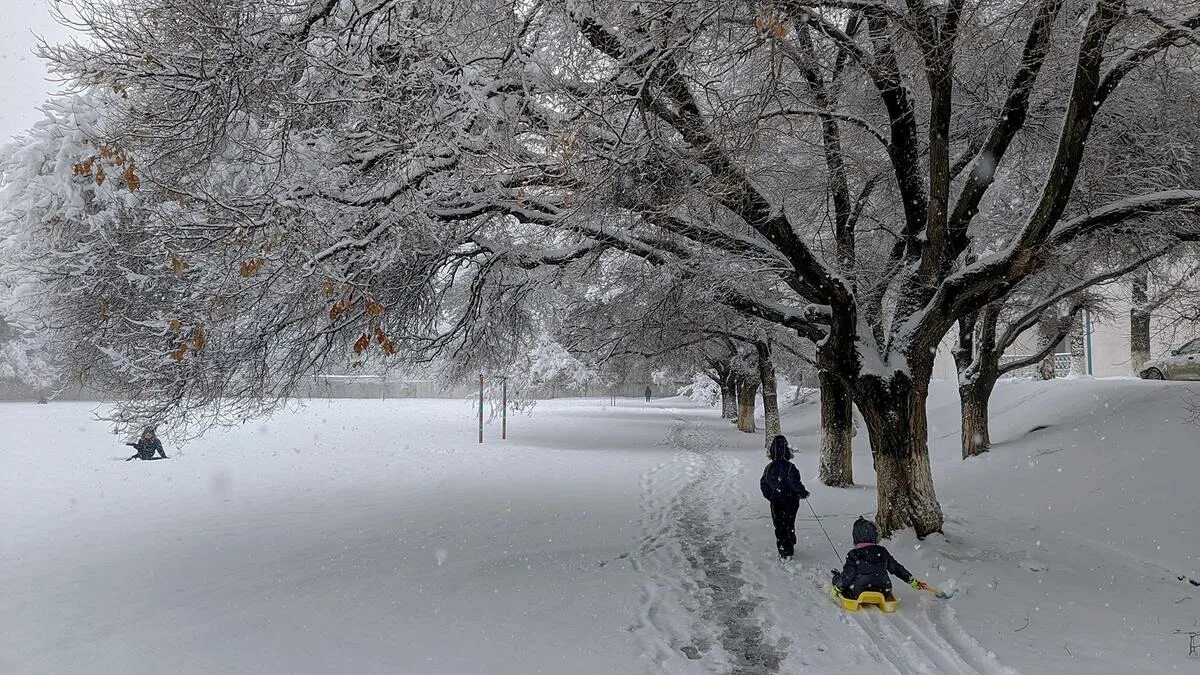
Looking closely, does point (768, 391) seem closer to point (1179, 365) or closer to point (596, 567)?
point (1179, 365)

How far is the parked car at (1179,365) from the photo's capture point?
19328 mm

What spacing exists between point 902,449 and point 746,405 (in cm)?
2286

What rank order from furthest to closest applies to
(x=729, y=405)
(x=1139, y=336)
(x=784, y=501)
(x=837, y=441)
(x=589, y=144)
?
(x=729, y=405) < (x=1139, y=336) < (x=837, y=441) < (x=784, y=501) < (x=589, y=144)

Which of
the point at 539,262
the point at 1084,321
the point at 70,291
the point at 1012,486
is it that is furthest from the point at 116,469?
the point at 1084,321

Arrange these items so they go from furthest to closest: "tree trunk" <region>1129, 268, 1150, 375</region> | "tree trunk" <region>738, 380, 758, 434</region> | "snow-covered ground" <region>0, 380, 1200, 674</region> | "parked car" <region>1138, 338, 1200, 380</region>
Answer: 1. "tree trunk" <region>738, 380, 758, 434</region>
2. "parked car" <region>1138, 338, 1200, 380</region>
3. "tree trunk" <region>1129, 268, 1150, 375</region>
4. "snow-covered ground" <region>0, 380, 1200, 674</region>

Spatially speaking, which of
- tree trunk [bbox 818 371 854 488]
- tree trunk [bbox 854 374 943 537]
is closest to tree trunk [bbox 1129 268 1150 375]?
tree trunk [bbox 818 371 854 488]

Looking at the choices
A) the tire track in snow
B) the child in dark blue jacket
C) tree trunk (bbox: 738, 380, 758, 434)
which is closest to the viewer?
the tire track in snow

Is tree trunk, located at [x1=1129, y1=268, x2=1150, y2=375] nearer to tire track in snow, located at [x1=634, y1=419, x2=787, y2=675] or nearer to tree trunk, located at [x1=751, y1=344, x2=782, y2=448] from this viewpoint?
tree trunk, located at [x1=751, y1=344, x2=782, y2=448]

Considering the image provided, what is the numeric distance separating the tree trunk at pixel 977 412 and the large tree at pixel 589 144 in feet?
22.1

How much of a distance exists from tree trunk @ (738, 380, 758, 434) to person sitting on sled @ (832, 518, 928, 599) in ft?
79.4

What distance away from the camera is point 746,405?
105 ft

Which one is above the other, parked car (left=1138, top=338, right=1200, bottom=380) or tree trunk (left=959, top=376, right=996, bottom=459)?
parked car (left=1138, top=338, right=1200, bottom=380)

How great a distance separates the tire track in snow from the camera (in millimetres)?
5500

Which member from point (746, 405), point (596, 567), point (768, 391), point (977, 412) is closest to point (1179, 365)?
point (977, 412)
